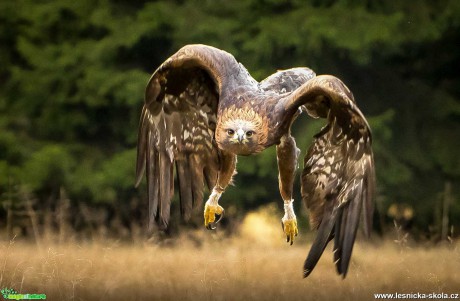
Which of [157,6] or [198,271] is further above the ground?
[157,6]

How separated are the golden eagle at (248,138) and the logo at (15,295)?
158cm

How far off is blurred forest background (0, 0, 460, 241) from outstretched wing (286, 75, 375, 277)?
544cm

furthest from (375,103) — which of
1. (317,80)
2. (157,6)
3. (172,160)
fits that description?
(317,80)

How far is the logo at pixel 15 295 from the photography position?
9492mm

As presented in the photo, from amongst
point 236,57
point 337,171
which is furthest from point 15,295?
point 236,57

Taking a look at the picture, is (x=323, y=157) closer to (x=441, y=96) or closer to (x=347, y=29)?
(x=347, y=29)

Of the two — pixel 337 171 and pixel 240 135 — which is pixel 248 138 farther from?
pixel 337 171

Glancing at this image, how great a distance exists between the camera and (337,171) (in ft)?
25.7

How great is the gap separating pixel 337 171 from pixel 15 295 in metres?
3.14

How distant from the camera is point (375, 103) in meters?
14.6

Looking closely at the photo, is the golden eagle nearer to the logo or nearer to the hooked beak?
the hooked beak

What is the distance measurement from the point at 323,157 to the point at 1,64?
8.52 meters

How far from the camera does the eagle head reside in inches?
297

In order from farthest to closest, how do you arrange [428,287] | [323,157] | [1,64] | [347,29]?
1. [1,64]
2. [347,29]
3. [428,287]
4. [323,157]
